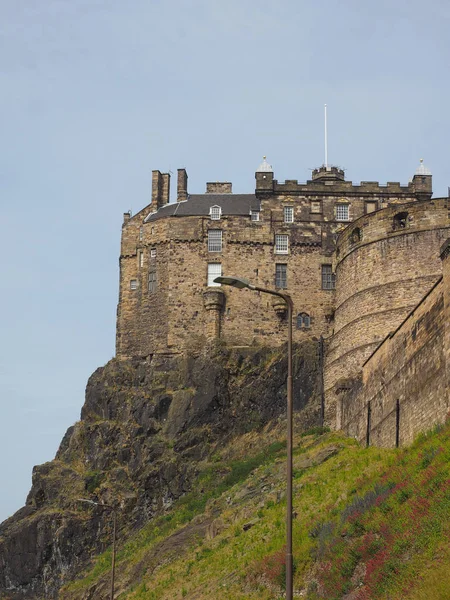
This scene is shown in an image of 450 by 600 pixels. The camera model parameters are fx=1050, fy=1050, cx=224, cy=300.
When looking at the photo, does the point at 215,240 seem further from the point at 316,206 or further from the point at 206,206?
the point at 316,206

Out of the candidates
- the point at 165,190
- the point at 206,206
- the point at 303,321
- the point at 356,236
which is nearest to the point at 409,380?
the point at 356,236

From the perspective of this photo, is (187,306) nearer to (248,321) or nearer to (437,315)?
(248,321)

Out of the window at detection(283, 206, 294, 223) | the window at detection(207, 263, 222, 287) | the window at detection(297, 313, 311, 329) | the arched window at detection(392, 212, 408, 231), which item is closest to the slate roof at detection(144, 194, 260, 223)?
the window at detection(283, 206, 294, 223)

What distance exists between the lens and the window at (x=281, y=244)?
6762 cm

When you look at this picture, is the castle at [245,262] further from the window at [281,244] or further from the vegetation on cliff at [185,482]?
the vegetation on cliff at [185,482]

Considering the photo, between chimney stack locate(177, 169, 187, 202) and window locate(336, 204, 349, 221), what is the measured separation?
11.0 m

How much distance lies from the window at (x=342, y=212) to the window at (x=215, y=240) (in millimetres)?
7739

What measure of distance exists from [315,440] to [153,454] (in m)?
11.3

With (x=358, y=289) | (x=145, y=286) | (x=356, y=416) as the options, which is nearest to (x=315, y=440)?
(x=356, y=416)

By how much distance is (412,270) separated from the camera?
55.6 meters

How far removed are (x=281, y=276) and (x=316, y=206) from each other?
537 centimetres

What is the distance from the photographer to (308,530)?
34.2m

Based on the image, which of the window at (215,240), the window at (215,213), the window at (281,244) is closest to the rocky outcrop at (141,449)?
the window at (281,244)

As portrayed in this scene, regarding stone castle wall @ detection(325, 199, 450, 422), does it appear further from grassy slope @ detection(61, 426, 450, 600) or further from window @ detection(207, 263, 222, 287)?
window @ detection(207, 263, 222, 287)
